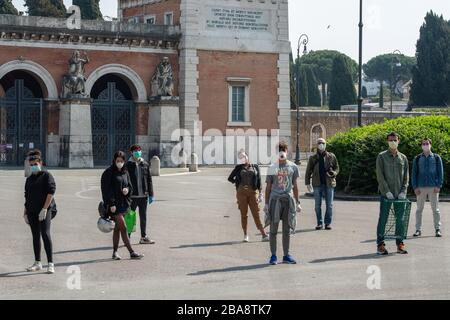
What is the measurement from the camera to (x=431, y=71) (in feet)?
296

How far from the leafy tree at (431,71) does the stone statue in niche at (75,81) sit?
166 ft

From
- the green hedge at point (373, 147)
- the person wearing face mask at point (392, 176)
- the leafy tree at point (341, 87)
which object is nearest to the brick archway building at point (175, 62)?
the green hedge at point (373, 147)

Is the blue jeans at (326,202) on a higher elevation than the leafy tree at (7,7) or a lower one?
lower

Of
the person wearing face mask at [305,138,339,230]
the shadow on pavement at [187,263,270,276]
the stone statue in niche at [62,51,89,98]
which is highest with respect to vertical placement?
the stone statue in niche at [62,51,89,98]

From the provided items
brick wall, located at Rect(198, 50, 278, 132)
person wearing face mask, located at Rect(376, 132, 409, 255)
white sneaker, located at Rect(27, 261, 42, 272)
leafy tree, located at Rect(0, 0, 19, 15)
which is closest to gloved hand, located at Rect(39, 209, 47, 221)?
white sneaker, located at Rect(27, 261, 42, 272)

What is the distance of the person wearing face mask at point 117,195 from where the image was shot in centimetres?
1527

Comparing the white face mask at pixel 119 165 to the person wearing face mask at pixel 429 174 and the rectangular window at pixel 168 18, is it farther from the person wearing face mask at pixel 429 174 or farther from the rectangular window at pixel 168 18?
the rectangular window at pixel 168 18

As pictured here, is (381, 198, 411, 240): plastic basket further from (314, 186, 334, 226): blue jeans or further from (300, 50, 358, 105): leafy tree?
(300, 50, 358, 105): leafy tree

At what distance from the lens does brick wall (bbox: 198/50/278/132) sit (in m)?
46.2

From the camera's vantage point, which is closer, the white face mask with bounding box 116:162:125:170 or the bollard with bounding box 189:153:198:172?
the white face mask with bounding box 116:162:125:170

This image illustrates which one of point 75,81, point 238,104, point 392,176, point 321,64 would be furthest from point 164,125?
point 321,64

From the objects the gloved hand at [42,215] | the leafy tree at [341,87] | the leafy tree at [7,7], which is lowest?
the gloved hand at [42,215]

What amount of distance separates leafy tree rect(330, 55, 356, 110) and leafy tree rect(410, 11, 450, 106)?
738 centimetres

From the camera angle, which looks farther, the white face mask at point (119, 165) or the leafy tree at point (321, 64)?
the leafy tree at point (321, 64)
